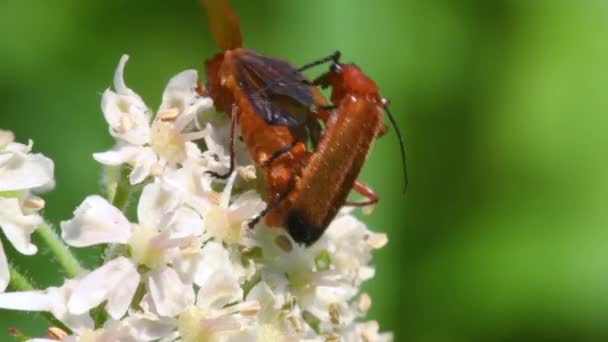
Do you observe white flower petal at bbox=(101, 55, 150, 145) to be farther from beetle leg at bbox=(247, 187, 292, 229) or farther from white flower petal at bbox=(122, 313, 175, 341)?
white flower petal at bbox=(122, 313, 175, 341)

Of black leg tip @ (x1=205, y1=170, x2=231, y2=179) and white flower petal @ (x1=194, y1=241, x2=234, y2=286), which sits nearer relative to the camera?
white flower petal @ (x1=194, y1=241, x2=234, y2=286)

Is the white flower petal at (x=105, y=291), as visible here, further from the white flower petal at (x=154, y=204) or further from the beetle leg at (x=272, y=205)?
the beetle leg at (x=272, y=205)

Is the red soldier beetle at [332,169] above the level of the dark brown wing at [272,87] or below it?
below

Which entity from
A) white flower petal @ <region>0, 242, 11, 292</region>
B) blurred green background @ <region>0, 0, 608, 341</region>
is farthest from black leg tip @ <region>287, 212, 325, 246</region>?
blurred green background @ <region>0, 0, 608, 341</region>

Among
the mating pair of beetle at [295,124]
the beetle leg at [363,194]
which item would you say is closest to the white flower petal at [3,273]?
the mating pair of beetle at [295,124]

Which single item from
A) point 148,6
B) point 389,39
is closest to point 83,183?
Result: point 148,6

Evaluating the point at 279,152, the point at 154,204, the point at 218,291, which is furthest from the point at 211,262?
the point at 279,152
